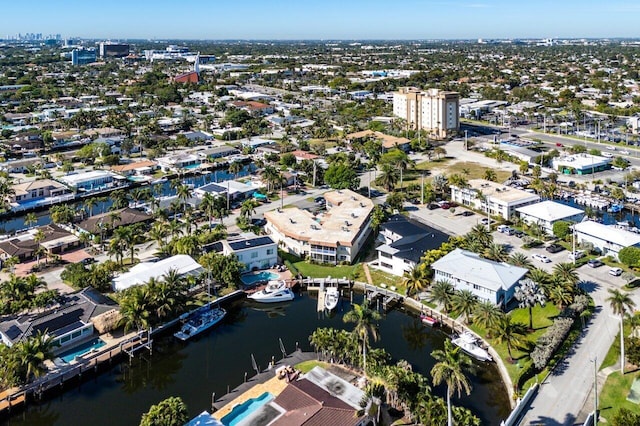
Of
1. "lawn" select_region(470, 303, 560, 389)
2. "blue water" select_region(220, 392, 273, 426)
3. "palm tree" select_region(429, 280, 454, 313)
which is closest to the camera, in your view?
"blue water" select_region(220, 392, 273, 426)

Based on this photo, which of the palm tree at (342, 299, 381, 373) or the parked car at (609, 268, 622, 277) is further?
the parked car at (609, 268, 622, 277)

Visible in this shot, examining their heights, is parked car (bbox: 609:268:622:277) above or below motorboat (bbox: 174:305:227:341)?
above

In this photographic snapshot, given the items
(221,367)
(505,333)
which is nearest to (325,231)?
(221,367)

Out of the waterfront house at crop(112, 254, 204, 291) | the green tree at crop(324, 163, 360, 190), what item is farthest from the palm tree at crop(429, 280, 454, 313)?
the green tree at crop(324, 163, 360, 190)

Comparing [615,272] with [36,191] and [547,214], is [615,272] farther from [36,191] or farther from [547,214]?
[36,191]

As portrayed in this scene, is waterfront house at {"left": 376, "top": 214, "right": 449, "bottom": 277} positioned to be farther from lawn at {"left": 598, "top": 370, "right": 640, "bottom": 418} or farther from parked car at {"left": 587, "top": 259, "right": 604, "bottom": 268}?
lawn at {"left": 598, "top": 370, "right": 640, "bottom": 418}

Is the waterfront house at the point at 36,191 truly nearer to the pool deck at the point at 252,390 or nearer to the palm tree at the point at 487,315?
the pool deck at the point at 252,390
